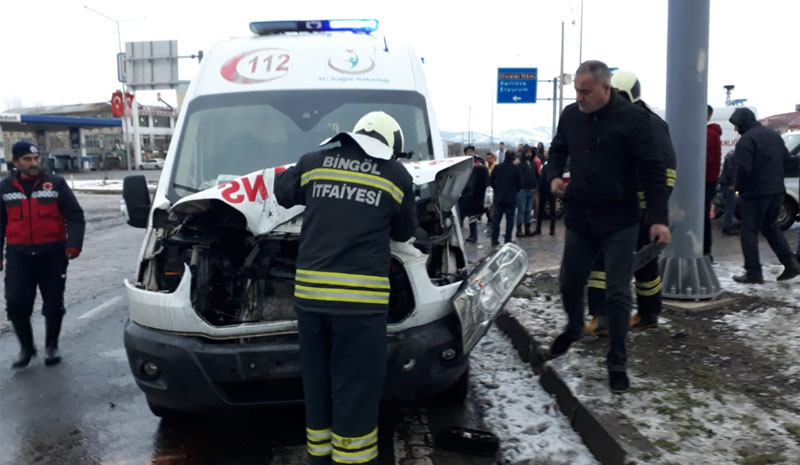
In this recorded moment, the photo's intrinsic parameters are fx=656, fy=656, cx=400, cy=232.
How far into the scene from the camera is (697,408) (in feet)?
12.5

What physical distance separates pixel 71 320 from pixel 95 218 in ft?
41.1

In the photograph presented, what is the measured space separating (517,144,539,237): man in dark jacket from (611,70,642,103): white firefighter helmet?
755 cm

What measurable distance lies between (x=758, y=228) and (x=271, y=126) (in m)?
5.34

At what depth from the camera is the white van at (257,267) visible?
A: 3506mm

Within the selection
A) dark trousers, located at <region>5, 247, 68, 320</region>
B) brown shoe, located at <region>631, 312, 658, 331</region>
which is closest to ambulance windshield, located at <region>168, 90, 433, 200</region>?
dark trousers, located at <region>5, 247, 68, 320</region>

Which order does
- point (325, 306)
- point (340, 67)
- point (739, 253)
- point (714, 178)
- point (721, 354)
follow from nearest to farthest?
point (325, 306) < point (721, 354) < point (340, 67) < point (714, 178) < point (739, 253)

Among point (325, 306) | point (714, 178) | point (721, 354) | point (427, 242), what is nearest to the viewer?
point (325, 306)

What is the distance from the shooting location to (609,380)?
164 inches

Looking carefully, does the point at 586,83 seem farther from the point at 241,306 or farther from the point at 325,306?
the point at 241,306

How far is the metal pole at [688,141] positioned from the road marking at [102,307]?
604 cm

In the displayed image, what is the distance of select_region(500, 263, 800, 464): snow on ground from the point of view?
10.9 feet

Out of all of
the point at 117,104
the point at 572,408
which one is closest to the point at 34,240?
the point at 572,408

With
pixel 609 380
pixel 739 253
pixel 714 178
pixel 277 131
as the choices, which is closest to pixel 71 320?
pixel 277 131

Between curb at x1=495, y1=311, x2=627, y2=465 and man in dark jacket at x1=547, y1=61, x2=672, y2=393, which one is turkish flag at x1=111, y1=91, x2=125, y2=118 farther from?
man in dark jacket at x1=547, y1=61, x2=672, y2=393
